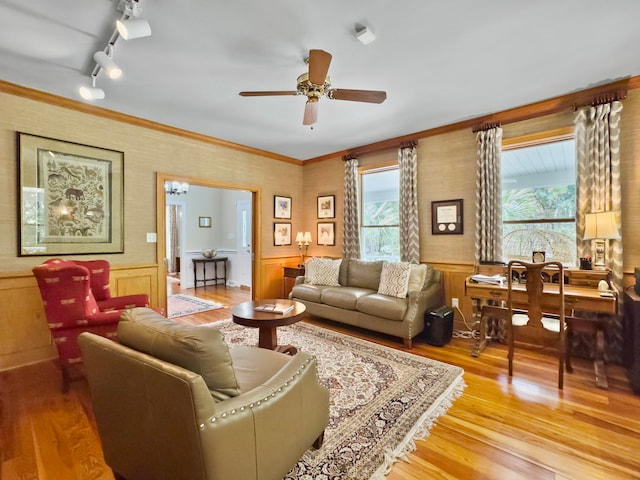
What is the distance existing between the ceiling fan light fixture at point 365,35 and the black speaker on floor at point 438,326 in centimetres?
290

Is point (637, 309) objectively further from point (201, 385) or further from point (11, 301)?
point (11, 301)

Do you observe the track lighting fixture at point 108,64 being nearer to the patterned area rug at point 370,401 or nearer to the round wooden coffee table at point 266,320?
the round wooden coffee table at point 266,320

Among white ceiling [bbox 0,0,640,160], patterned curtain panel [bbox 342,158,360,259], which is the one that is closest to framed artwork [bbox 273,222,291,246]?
patterned curtain panel [bbox 342,158,360,259]

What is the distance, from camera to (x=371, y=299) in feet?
12.3

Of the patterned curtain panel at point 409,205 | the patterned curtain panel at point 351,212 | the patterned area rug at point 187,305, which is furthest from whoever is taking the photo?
the patterned curtain panel at point 351,212

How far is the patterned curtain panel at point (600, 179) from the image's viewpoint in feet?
9.84

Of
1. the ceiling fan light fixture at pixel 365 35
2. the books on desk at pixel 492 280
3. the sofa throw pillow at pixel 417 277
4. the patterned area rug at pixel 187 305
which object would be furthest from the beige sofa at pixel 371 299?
the ceiling fan light fixture at pixel 365 35

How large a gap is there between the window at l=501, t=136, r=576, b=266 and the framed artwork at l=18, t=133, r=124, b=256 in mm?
5013

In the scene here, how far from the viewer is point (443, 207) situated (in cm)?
428

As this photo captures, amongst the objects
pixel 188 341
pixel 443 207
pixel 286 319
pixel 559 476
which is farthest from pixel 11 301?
Result: pixel 443 207

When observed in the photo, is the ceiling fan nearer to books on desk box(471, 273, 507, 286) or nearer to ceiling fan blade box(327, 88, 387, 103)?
ceiling fan blade box(327, 88, 387, 103)

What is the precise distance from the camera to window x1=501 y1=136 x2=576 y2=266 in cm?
346

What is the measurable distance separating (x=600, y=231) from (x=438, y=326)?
181 centimetres

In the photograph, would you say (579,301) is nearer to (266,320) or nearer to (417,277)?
(417,277)
